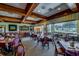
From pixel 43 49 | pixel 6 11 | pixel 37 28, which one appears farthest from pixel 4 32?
pixel 43 49

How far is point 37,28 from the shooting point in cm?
288

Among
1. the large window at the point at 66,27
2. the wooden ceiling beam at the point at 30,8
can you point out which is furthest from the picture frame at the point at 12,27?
the large window at the point at 66,27

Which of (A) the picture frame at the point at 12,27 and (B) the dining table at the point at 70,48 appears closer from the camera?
(B) the dining table at the point at 70,48

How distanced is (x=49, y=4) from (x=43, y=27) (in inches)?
21.3

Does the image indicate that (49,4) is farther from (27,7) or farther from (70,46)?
(70,46)

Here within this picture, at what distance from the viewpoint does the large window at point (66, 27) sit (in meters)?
2.73

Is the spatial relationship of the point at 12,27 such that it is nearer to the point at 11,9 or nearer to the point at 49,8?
the point at 11,9

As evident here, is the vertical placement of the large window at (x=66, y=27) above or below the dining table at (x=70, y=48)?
above

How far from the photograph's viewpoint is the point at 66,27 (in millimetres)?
2830

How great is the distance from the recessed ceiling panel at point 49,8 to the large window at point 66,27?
0.31 m

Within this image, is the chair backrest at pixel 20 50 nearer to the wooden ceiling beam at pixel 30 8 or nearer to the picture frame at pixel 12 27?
the picture frame at pixel 12 27

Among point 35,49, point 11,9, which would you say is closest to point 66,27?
point 35,49

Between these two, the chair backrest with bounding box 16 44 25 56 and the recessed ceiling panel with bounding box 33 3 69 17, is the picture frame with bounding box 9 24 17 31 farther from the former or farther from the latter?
the recessed ceiling panel with bounding box 33 3 69 17

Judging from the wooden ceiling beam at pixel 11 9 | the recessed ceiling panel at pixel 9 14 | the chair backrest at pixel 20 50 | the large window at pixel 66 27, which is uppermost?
the wooden ceiling beam at pixel 11 9
